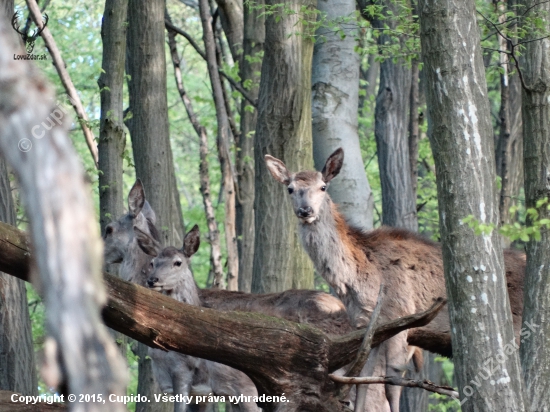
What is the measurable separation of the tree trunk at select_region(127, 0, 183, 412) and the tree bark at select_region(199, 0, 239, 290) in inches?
42.2

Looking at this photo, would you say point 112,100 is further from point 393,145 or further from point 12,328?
point 393,145

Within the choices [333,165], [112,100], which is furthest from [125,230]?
[333,165]

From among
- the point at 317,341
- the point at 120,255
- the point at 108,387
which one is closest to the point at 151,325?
the point at 317,341

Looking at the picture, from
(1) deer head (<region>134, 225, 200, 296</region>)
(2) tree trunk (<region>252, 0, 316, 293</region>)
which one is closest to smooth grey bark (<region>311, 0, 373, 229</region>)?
(2) tree trunk (<region>252, 0, 316, 293</region>)

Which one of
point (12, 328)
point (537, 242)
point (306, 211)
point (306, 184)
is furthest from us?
point (306, 184)

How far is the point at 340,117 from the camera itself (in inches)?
454

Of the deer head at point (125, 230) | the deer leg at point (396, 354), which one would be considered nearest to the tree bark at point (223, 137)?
the deer head at point (125, 230)

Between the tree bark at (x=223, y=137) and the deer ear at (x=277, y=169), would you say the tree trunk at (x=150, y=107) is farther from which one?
the deer ear at (x=277, y=169)

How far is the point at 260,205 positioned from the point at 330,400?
4320mm

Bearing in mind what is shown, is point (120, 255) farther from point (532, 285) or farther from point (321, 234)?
point (532, 285)

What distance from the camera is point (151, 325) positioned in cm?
625

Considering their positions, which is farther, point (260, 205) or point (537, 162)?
point (260, 205)

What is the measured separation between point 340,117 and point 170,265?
143 inches

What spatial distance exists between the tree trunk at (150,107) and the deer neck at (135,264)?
54.5 inches
